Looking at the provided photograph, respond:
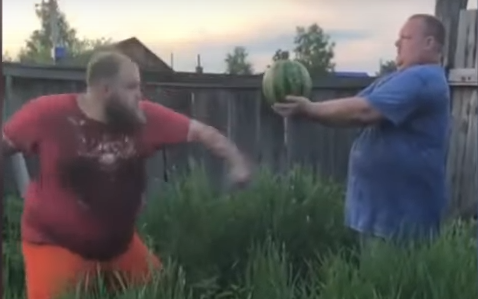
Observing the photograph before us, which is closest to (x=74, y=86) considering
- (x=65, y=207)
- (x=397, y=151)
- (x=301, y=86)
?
(x=65, y=207)

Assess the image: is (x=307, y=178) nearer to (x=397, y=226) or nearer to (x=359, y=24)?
(x=397, y=226)

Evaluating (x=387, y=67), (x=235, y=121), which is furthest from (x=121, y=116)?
(x=387, y=67)

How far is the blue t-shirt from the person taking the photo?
3779 mm

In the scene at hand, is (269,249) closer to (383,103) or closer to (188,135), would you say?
(188,135)

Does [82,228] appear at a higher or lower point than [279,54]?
lower

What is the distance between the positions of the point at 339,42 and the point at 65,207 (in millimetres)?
877

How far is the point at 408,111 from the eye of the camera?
12.5ft

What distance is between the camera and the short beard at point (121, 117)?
365cm

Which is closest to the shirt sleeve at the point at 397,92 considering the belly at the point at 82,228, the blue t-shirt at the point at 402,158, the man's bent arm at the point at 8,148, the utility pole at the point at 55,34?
the blue t-shirt at the point at 402,158

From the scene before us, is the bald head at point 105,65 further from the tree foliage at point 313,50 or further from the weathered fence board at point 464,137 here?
the weathered fence board at point 464,137

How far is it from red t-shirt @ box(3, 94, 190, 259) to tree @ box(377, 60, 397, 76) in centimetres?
56

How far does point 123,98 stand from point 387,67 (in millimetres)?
750

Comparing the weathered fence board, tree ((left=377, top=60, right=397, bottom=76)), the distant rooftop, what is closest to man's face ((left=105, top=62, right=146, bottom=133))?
the distant rooftop

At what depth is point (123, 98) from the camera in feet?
12.0
